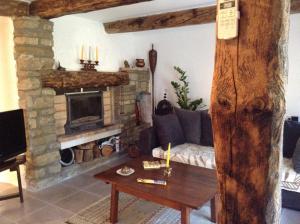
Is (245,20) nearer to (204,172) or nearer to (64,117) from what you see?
(204,172)

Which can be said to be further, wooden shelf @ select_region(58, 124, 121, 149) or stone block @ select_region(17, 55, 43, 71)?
wooden shelf @ select_region(58, 124, 121, 149)

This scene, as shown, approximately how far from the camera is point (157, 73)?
17.3ft

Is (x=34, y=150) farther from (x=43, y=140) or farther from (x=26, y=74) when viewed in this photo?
(x=26, y=74)

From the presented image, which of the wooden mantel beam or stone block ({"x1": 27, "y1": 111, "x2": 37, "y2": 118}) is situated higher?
the wooden mantel beam

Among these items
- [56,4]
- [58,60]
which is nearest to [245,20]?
[56,4]

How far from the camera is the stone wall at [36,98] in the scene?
3.14 meters

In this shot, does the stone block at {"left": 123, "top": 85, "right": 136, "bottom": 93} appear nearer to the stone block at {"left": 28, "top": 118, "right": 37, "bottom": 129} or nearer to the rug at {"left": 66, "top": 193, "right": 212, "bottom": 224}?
the stone block at {"left": 28, "top": 118, "right": 37, "bottom": 129}

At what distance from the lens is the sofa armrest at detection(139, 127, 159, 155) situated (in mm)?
3730

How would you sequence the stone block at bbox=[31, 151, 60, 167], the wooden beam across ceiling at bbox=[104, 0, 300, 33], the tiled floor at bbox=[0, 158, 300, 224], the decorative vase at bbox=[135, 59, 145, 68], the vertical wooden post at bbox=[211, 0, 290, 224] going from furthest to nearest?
the decorative vase at bbox=[135, 59, 145, 68] < the wooden beam across ceiling at bbox=[104, 0, 300, 33] < the stone block at bbox=[31, 151, 60, 167] < the tiled floor at bbox=[0, 158, 300, 224] < the vertical wooden post at bbox=[211, 0, 290, 224]

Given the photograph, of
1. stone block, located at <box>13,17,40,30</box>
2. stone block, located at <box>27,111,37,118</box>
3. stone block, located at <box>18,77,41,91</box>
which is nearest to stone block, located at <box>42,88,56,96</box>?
stone block, located at <box>18,77,41,91</box>

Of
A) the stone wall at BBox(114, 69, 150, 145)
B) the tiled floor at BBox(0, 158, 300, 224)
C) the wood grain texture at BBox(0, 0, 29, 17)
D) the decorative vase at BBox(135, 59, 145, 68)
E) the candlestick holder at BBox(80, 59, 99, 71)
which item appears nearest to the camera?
the tiled floor at BBox(0, 158, 300, 224)

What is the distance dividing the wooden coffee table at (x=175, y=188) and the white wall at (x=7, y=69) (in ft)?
5.56

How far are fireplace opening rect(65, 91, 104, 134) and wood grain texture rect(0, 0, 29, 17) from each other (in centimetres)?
120

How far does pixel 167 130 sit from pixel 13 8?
237 cm
